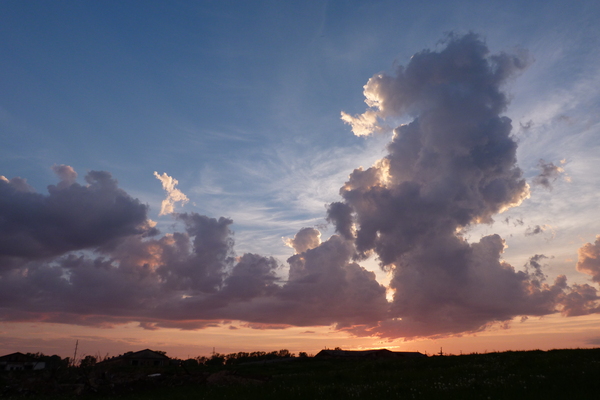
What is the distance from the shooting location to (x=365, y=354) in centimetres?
8000

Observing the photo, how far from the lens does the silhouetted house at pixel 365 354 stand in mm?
75775

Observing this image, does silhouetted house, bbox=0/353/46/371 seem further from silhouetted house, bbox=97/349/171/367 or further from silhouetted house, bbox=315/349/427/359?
silhouetted house, bbox=315/349/427/359

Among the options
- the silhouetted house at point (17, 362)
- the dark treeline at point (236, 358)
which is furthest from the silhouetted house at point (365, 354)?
the silhouetted house at point (17, 362)

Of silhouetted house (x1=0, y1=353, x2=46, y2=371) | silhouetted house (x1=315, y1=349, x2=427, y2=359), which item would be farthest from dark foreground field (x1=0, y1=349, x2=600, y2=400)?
silhouetted house (x1=0, y1=353, x2=46, y2=371)

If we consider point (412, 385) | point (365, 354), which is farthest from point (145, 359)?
point (412, 385)

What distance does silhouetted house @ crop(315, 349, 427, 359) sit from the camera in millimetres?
75775

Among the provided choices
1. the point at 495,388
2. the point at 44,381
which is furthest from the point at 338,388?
the point at 44,381

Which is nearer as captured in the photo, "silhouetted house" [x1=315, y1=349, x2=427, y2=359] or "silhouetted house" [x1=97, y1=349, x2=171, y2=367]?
"silhouetted house" [x1=315, y1=349, x2=427, y2=359]

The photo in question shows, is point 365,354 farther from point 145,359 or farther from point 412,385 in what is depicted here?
point 145,359

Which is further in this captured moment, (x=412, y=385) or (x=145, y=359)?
(x=145, y=359)

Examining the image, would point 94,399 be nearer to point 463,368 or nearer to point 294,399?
point 294,399

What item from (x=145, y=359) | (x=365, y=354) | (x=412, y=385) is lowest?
(x=145, y=359)

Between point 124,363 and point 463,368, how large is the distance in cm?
10777

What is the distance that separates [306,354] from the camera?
96688 millimetres
